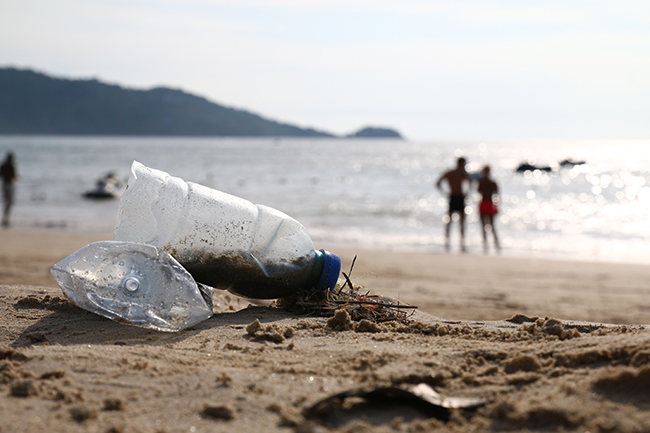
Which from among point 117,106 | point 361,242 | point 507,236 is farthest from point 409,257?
point 117,106

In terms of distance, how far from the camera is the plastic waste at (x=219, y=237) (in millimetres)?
2467

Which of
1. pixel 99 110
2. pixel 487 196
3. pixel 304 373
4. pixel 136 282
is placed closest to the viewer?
pixel 304 373

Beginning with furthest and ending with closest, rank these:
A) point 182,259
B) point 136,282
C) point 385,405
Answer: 1. point 182,259
2. point 136,282
3. point 385,405

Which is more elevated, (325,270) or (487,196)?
(487,196)

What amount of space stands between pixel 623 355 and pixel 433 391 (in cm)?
65

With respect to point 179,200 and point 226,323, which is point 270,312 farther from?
point 179,200

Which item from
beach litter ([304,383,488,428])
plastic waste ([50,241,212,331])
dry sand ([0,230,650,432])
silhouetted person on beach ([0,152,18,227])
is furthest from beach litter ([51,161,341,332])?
silhouetted person on beach ([0,152,18,227])

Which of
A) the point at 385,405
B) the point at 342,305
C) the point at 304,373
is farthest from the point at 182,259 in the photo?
the point at 385,405

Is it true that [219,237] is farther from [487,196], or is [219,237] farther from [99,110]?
[99,110]

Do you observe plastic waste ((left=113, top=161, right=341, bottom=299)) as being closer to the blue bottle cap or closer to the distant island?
the blue bottle cap

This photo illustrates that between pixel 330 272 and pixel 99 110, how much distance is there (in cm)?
14598

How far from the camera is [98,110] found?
13412cm

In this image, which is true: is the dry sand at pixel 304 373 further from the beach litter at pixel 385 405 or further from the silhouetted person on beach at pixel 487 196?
the silhouetted person on beach at pixel 487 196

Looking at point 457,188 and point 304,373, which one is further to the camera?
point 457,188
